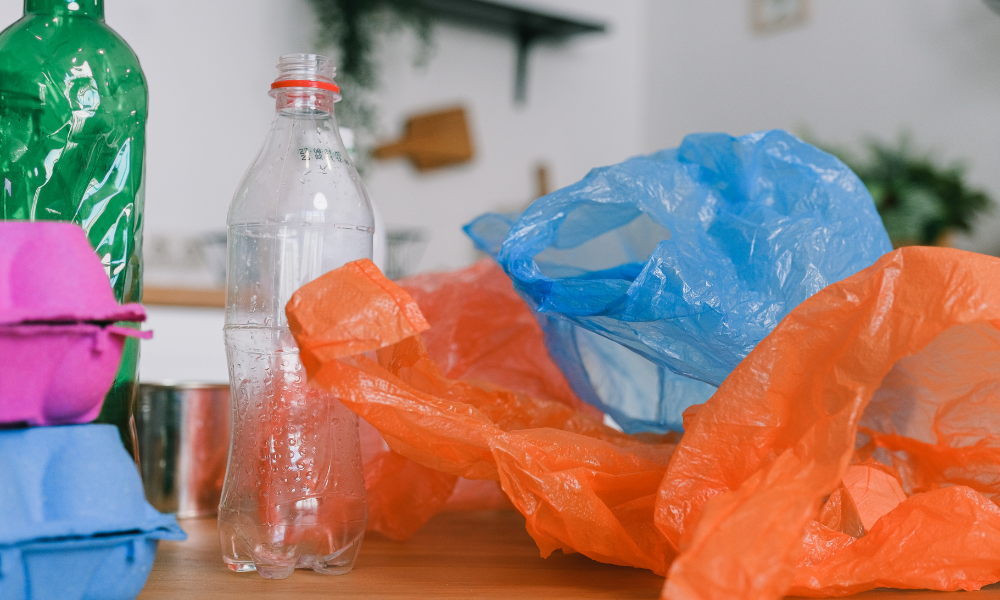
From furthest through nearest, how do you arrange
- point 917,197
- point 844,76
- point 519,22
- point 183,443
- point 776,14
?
point 519,22
point 776,14
point 844,76
point 917,197
point 183,443

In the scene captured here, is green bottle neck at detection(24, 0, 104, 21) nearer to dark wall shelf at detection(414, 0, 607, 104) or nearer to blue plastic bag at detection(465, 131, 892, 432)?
blue plastic bag at detection(465, 131, 892, 432)

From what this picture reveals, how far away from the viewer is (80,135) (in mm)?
419

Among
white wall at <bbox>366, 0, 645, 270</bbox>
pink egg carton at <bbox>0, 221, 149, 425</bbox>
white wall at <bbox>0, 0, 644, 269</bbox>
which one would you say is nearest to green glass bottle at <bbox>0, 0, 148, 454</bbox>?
pink egg carton at <bbox>0, 221, 149, 425</bbox>

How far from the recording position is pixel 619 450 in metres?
0.46

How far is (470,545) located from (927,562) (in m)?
0.26

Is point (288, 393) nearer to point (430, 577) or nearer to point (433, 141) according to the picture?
point (430, 577)

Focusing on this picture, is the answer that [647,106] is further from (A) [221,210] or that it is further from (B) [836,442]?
(B) [836,442]

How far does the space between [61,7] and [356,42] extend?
6.99 feet

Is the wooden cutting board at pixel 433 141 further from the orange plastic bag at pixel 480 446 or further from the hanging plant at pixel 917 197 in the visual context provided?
the orange plastic bag at pixel 480 446

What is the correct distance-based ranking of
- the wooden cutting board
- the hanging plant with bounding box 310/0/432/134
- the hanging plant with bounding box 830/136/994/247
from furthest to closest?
the wooden cutting board < the hanging plant with bounding box 310/0/432/134 < the hanging plant with bounding box 830/136/994/247

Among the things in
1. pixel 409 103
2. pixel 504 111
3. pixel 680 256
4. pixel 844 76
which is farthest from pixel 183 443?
pixel 504 111

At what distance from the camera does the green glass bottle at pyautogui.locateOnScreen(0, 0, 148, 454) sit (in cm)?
41

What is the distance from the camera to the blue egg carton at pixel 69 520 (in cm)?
30

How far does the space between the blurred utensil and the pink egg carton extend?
0.24 metres
